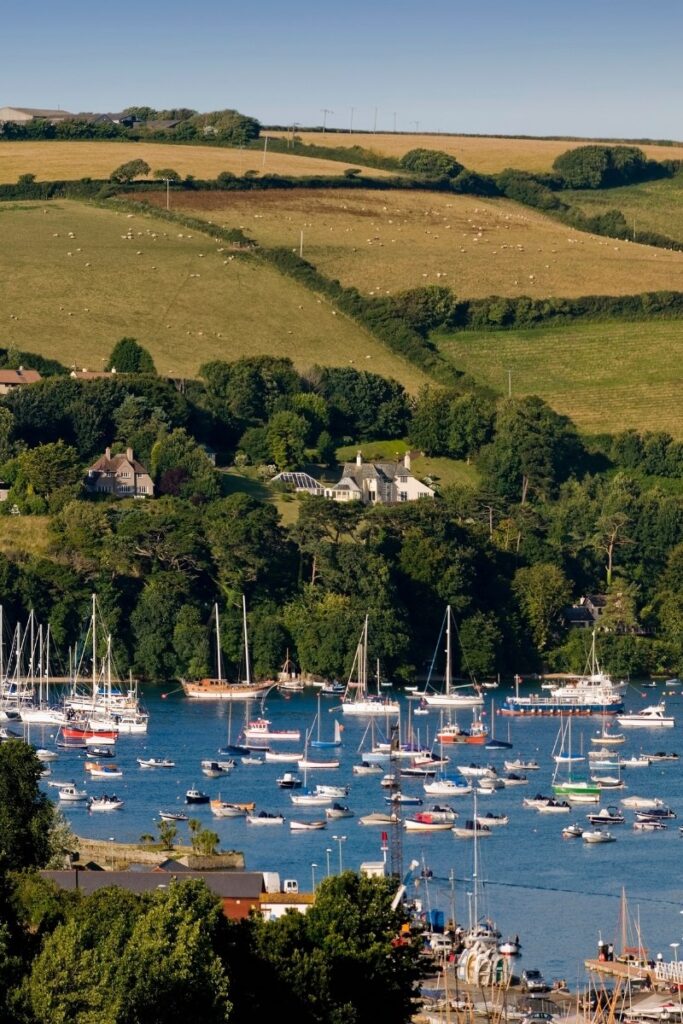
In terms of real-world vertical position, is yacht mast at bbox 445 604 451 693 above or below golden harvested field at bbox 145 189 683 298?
below

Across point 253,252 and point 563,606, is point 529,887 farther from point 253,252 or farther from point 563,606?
point 253,252

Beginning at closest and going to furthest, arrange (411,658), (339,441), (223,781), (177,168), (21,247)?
(223,781)
(411,658)
(339,441)
(21,247)
(177,168)

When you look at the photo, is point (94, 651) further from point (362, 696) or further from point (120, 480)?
point (120, 480)

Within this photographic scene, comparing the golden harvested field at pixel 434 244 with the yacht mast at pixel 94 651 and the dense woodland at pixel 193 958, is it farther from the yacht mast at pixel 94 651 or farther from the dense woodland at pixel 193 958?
the dense woodland at pixel 193 958

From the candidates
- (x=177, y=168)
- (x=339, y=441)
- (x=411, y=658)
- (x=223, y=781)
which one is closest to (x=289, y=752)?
(x=223, y=781)

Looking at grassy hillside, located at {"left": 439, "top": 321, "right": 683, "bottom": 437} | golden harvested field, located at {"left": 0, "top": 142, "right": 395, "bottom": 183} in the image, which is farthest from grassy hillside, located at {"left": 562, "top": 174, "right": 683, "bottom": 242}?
Result: grassy hillside, located at {"left": 439, "top": 321, "right": 683, "bottom": 437}

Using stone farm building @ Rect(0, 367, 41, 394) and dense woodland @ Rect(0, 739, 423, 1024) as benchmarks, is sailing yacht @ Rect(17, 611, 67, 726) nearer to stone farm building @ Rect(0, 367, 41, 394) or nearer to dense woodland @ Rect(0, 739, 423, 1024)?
stone farm building @ Rect(0, 367, 41, 394)
